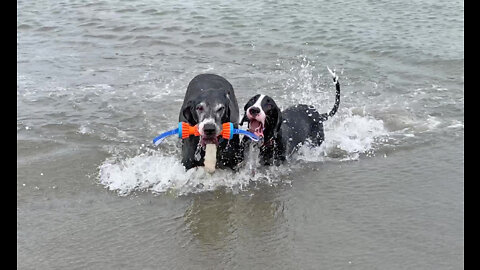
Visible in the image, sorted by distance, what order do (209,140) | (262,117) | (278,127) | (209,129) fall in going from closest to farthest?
(209,129) < (209,140) < (262,117) < (278,127)

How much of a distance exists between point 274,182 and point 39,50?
7350 millimetres

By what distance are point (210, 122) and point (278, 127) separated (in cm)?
110

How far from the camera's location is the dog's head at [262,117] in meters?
6.19

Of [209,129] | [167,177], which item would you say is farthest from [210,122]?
[167,177]

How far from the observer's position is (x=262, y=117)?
6.21 m

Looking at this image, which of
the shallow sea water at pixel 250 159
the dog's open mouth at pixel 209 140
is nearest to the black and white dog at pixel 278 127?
the shallow sea water at pixel 250 159

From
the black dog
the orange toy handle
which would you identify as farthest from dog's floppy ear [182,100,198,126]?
the orange toy handle

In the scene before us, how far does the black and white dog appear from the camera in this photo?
629cm

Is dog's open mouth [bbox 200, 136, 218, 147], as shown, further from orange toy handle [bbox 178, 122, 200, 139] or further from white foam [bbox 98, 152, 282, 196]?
white foam [bbox 98, 152, 282, 196]

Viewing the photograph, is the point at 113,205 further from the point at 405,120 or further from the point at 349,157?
the point at 405,120

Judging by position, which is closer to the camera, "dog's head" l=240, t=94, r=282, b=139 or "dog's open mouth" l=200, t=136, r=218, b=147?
"dog's open mouth" l=200, t=136, r=218, b=147

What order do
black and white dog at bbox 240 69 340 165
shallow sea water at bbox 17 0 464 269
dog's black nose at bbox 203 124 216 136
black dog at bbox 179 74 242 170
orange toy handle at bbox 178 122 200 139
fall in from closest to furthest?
1. shallow sea water at bbox 17 0 464 269
2. dog's black nose at bbox 203 124 216 136
3. black dog at bbox 179 74 242 170
4. orange toy handle at bbox 178 122 200 139
5. black and white dog at bbox 240 69 340 165

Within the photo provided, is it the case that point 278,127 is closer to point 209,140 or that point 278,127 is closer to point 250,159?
point 250,159

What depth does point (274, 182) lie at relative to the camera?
20.6 feet
